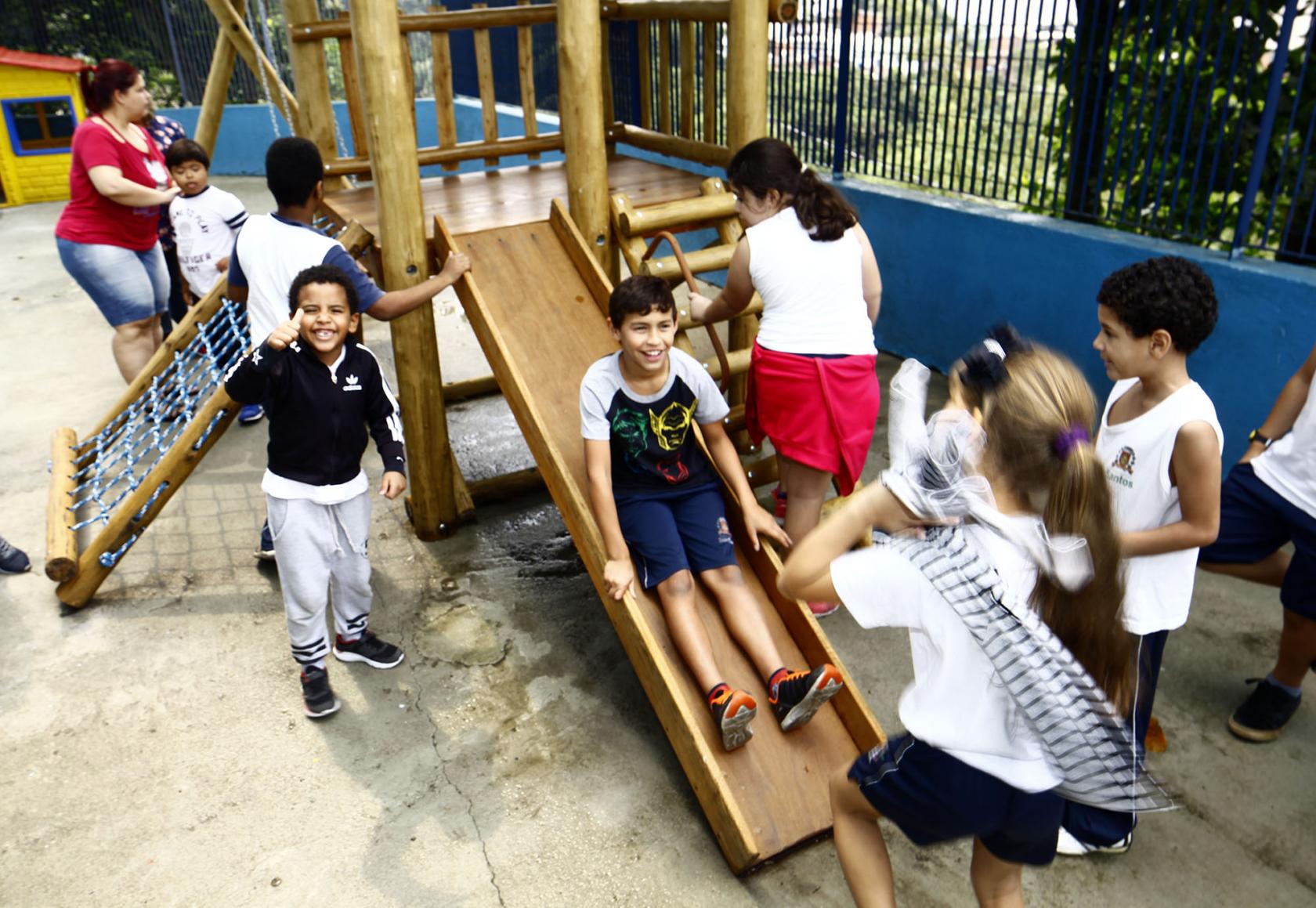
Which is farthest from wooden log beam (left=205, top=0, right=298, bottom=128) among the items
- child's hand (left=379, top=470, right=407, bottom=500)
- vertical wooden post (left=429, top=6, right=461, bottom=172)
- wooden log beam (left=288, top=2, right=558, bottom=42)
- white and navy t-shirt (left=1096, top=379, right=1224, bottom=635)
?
white and navy t-shirt (left=1096, top=379, right=1224, bottom=635)

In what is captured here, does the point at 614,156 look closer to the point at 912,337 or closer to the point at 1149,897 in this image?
the point at 912,337

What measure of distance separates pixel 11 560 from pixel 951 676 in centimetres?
409

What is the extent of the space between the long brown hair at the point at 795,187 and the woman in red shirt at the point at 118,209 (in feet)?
10.6

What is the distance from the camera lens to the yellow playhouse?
1120cm

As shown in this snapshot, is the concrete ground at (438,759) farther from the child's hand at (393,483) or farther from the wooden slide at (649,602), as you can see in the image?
the child's hand at (393,483)

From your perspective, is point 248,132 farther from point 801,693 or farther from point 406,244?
point 801,693

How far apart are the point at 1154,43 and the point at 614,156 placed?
2.99 meters

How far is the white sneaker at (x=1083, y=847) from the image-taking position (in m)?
2.74

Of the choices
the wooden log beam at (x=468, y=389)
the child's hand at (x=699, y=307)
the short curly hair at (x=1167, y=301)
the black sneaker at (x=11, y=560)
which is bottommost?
the black sneaker at (x=11, y=560)

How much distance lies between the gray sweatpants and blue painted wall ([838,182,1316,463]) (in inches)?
151

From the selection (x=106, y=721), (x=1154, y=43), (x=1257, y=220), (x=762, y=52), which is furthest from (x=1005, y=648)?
(x=1257, y=220)

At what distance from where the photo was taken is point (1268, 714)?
316cm

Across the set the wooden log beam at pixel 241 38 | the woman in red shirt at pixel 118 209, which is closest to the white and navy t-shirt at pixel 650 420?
the woman in red shirt at pixel 118 209

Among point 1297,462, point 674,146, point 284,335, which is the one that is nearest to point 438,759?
point 284,335
